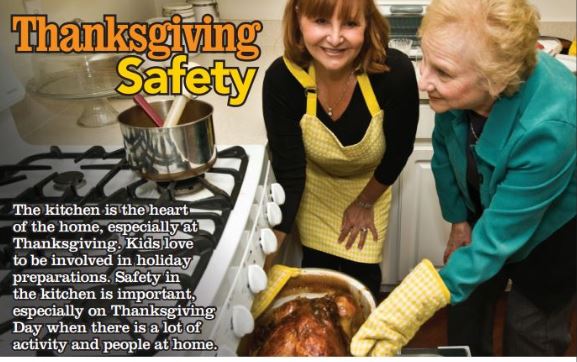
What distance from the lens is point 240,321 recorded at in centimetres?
46

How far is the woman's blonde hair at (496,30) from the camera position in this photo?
41cm

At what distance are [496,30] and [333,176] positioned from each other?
43 centimetres

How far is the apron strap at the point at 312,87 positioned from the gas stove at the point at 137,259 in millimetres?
173

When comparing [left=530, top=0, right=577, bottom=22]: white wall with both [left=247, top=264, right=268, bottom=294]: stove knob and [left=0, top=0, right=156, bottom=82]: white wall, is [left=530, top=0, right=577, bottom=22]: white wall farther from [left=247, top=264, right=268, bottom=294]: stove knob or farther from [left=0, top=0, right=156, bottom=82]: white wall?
[left=0, top=0, right=156, bottom=82]: white wall

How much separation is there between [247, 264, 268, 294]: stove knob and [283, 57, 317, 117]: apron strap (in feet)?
0.94

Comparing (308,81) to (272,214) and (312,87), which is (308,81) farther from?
(272,214)

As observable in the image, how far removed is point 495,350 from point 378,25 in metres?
0.60

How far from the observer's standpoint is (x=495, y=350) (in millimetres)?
828

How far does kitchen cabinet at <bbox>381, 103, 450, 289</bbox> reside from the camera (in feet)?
2.93

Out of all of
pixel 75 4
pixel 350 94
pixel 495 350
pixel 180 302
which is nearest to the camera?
pixel 180 302

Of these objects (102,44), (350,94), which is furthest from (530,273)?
(102,44)

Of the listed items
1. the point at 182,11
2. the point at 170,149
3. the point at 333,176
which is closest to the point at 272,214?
the point at 170,149

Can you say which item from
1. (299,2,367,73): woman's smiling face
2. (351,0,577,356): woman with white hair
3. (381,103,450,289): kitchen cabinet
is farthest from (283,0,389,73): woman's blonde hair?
(381,103,450,289): kitchen cabinet

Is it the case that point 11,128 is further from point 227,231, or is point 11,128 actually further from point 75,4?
point 227,231
